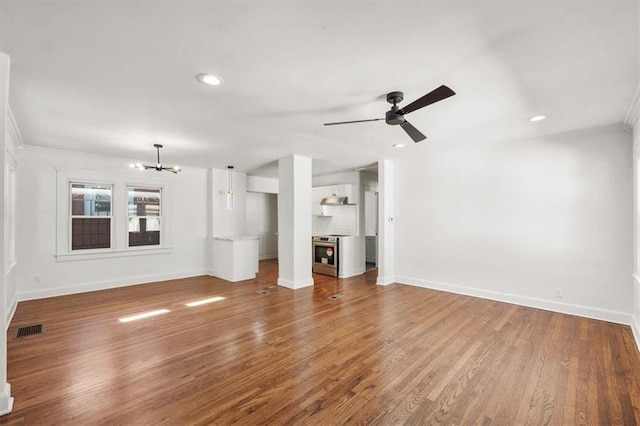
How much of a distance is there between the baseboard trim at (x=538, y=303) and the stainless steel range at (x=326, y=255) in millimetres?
1876

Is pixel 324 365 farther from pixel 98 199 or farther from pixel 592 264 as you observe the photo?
pixel 98 199

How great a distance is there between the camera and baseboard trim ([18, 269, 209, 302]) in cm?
493

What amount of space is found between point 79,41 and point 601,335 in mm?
5712

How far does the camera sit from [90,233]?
5594 millimetres

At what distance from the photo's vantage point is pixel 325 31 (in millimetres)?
1895

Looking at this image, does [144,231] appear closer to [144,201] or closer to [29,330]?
[144,201]

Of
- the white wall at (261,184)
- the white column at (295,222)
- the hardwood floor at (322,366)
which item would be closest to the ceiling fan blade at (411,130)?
the hardwood floor at (322,366)

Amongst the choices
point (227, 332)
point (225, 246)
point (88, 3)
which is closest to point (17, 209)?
point (225, 246)

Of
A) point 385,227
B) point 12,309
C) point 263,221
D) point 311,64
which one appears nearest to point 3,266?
point 311,64

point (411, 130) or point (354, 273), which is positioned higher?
point (411, 130)

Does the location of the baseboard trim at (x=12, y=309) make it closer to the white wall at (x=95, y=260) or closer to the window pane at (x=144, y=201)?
the white wall at (x=95, y=260)

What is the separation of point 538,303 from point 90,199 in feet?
26.1

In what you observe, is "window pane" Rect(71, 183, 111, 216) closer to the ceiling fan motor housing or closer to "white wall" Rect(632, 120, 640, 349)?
the ceiling fan motor housing

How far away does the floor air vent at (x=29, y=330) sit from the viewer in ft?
11.3
